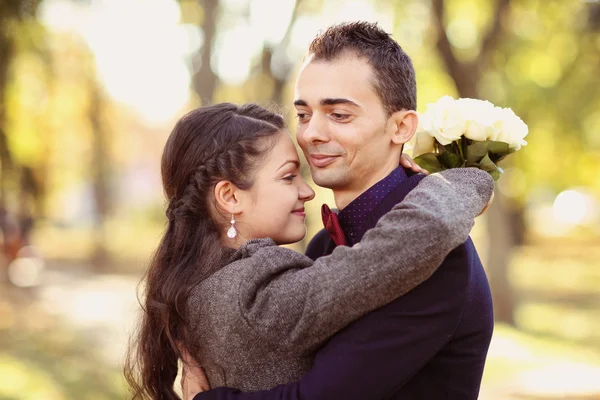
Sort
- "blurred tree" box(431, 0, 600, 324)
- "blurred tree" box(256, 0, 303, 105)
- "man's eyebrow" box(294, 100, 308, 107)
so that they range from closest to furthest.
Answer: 1. "man's eyebrow" box(294, 100, 308, 107)
2. "blurred tree" box(256, 0, 303, 105)
3. "blurred tree" box(431, 0, 600, 324)

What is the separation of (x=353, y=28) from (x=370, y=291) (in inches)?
46.8

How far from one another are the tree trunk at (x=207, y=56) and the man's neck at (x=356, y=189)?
668 centimetres

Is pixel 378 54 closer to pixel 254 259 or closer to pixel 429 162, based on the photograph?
pixel 429 162

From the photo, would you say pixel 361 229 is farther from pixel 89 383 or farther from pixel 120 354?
pixel 120 354

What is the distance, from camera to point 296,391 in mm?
2613

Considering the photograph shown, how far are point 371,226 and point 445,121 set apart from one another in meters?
0.57

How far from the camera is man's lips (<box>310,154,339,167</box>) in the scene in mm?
3127

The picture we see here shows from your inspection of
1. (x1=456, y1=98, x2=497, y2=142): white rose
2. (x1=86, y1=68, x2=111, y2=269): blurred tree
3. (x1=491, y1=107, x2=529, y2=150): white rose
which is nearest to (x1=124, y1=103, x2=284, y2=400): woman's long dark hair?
(x1=456, y1=98, x2=497, y2=142): white rose

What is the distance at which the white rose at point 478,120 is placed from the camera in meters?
3.15

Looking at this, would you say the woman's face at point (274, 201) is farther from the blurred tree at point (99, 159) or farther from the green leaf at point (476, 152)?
the blurred tree at point (99, 159)

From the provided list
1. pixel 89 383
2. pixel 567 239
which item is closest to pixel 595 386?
pixel 89 383

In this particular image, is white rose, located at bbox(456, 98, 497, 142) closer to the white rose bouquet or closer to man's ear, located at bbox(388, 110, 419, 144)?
the white rose bouquet

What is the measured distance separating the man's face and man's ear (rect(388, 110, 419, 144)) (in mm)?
16

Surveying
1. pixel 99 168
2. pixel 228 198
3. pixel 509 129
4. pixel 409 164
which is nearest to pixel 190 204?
pixel 228 198
